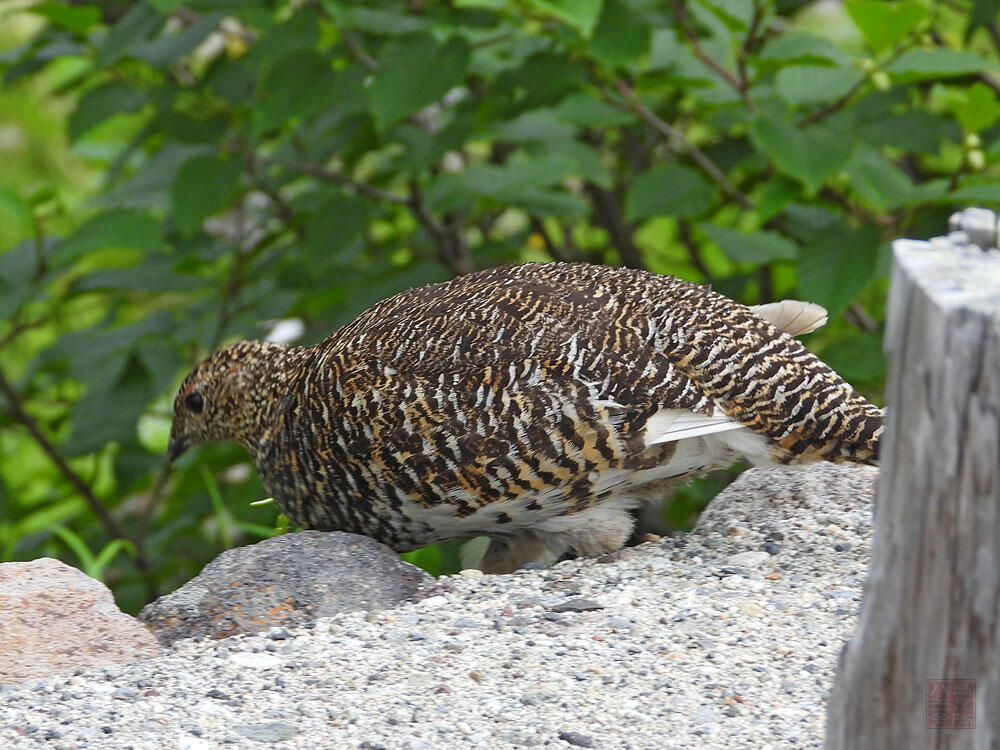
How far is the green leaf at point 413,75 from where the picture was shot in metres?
4.25

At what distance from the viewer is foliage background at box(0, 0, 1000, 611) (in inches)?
171

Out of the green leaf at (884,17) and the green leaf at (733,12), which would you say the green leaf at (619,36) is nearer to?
the green leaf at (733,12)

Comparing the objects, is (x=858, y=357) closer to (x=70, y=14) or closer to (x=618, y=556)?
(x=618, y=556)

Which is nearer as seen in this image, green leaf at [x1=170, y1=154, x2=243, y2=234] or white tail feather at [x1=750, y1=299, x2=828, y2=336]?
white tail feather at [x1=750, y1=299, x2=828, y2=336]

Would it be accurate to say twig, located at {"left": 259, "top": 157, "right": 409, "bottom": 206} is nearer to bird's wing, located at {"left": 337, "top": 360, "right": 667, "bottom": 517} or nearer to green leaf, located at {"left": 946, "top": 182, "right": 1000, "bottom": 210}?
bird's wing, located at {"left": 337, "top": 360, "right": 667, "bottom": 517}

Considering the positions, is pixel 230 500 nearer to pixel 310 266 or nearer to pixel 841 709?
pixel 310 266

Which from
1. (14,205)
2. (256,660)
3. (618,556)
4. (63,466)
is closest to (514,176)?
(618,556)

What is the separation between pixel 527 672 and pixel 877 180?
2.55 metres

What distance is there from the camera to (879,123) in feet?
15.1

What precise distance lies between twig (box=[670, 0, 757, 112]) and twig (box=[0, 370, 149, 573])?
9.50 feet

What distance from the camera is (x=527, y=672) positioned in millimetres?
2816

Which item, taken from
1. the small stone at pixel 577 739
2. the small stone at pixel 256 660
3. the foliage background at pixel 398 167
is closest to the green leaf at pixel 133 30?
the foliage background at pixel 398 167

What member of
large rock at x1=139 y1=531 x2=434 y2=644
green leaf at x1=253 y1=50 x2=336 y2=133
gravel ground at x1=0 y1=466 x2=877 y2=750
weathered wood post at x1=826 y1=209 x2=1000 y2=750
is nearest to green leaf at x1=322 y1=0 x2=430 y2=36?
green leaf at x1=253 y1=50 x2=336 y2=133

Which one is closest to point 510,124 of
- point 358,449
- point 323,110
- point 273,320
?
point 323,110
